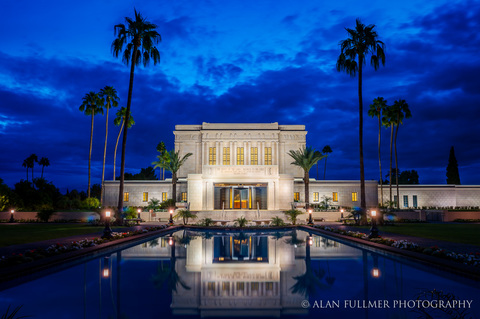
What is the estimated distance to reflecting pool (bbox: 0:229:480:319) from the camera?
5637 millimetres

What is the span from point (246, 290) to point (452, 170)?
203 feet

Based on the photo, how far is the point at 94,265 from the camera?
10133 millimetres

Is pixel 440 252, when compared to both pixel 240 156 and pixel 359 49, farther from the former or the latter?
pixel 240 156

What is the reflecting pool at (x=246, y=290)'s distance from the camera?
5637mm

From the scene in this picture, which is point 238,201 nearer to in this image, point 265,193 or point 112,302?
point 265,193

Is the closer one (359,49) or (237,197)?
(359,49)

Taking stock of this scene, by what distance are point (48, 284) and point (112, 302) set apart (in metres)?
2.41

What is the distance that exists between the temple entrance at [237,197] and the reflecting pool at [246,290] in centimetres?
2973

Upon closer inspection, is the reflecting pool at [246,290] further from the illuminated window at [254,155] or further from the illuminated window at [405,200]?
the illuminated window at [405,200]

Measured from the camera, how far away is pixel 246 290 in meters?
6.92

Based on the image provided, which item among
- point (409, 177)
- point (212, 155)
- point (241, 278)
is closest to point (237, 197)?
point (212, 155)

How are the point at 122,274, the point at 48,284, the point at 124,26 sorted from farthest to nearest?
the point at 124,26 < the point at 122,274 < the point at 48,284

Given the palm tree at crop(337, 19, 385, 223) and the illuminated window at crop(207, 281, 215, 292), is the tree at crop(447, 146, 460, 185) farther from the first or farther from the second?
the illuminated window at crop(207, 281, 215, 292)

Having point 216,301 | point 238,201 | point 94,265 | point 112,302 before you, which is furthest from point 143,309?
point 238,201
